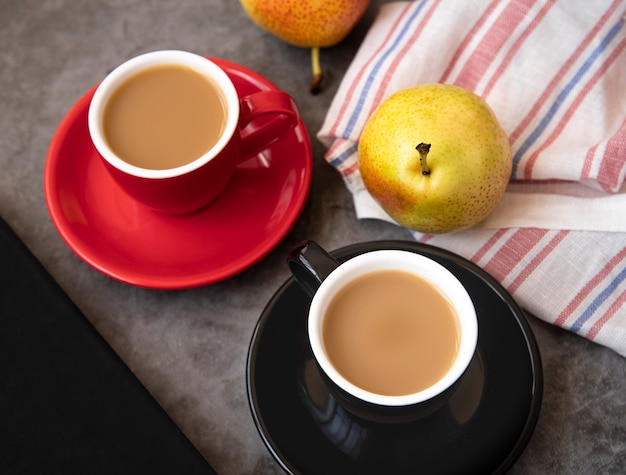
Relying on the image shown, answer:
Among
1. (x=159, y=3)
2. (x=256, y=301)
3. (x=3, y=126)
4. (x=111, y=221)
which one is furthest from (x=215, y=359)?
(x=159, y=3)

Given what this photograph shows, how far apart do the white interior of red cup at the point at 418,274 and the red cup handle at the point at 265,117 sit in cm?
24

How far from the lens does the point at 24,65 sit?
108 centimetres

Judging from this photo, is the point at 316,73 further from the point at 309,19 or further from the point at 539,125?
the point at 539,125

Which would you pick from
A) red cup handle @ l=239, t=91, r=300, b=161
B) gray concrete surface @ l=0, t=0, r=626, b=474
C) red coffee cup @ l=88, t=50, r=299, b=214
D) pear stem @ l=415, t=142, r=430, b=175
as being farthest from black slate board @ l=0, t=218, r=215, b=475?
pear stem @ l=415, t=142, r=430, b=175

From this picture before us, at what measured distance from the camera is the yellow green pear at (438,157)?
2.64ft

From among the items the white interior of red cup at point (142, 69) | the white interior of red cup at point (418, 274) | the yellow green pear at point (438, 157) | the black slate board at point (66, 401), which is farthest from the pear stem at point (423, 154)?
the black slate board at point (66, 401)

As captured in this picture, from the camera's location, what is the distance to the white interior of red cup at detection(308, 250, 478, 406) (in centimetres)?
68

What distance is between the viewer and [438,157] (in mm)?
802

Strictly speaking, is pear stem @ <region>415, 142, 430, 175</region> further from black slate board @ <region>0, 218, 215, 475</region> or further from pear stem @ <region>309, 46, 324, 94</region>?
black slate board @ <region>0, 218, 215, 475</region>

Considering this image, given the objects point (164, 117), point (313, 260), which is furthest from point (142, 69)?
point (313, 260)

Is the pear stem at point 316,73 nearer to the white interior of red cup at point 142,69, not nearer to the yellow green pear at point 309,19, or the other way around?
the yellow green pear at point 309,19

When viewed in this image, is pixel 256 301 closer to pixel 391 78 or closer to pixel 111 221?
pixel 111 221

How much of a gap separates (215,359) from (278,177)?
24 cm

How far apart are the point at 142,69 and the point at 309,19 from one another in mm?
236
